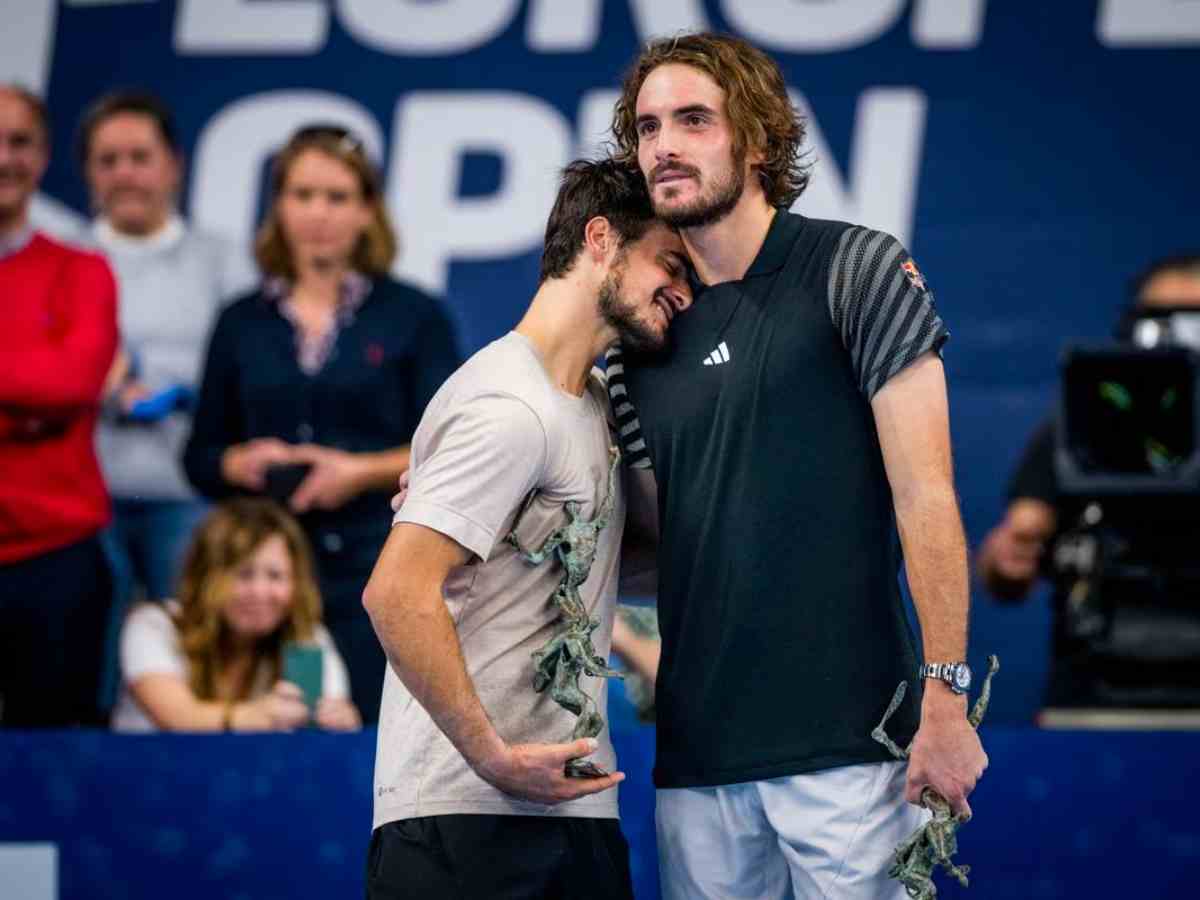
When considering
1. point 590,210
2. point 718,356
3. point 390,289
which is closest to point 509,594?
point 718,356

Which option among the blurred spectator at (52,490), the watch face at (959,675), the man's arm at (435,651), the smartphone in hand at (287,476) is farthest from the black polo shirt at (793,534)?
the blurred spectator at (52,490)

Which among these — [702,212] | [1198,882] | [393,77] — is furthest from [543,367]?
[393,77]

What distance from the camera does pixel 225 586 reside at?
3.90 m

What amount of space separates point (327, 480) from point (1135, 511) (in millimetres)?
1607

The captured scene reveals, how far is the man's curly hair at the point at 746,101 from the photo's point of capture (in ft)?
8.44

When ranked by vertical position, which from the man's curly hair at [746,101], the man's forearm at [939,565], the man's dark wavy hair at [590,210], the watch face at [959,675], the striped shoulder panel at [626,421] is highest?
the man's curly hair at [746,101]

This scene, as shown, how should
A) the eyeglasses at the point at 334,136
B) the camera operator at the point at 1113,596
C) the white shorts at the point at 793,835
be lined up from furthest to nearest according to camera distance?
the eyeglasses at the point at 334,136
the camera operator at the point at 1113,596
the white shorts at the point at 793,835

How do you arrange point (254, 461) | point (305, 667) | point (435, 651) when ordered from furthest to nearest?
1. point (254, 461)
2. point (305, 667)
3. point (435, 651)

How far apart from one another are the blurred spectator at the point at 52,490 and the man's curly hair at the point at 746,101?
1.73m

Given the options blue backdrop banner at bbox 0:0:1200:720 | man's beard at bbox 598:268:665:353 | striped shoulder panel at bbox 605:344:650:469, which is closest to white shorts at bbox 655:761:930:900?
striped shoulder panel at bbox 605:344:650:469

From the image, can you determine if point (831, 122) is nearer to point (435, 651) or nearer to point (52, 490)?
point (52, 490)

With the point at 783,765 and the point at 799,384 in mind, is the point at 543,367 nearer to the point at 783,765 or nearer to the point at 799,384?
the point at 799,384

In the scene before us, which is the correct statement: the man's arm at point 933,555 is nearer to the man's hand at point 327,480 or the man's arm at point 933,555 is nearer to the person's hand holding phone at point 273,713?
the person's hand holding phone at point 273,713

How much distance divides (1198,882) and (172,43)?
3636mm
